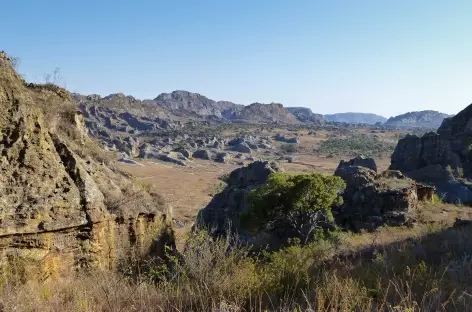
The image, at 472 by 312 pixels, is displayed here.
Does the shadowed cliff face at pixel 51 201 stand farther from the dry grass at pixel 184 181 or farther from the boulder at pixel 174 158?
the boulder at pixel 174 158

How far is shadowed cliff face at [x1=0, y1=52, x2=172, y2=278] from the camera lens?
6523 millimetres

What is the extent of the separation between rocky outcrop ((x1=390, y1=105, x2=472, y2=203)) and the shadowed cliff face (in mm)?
19899

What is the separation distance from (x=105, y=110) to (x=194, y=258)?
125563mm

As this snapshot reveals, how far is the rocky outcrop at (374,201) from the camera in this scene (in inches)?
644

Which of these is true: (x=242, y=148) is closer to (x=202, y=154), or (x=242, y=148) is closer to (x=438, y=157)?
(x=202, y=154)

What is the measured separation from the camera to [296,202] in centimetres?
1530

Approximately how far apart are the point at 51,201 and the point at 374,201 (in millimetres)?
13622

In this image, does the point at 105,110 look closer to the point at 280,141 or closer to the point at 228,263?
the point at 280,141

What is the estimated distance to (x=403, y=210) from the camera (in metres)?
16.7

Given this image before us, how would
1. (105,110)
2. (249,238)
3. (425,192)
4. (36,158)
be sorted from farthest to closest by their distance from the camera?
(105,110), (425,192), (249,238), (36,158)

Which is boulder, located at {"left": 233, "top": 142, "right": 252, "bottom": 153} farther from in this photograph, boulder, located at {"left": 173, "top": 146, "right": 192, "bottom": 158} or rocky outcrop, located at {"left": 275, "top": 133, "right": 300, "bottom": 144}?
rocky outcrop, located at {"left": 275, "top": 133, "right": 300, "bottom": 144}

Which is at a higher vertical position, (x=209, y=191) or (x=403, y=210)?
(x=403, y=210)

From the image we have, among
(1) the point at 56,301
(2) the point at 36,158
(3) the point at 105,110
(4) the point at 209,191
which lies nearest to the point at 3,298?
(1) the point at 56,301

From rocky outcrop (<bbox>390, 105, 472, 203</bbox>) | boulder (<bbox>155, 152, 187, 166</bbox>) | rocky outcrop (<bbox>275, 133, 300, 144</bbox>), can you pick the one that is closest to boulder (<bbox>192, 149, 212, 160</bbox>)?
boulder (<bbox>155, 152, 187, 166</bbox>)
